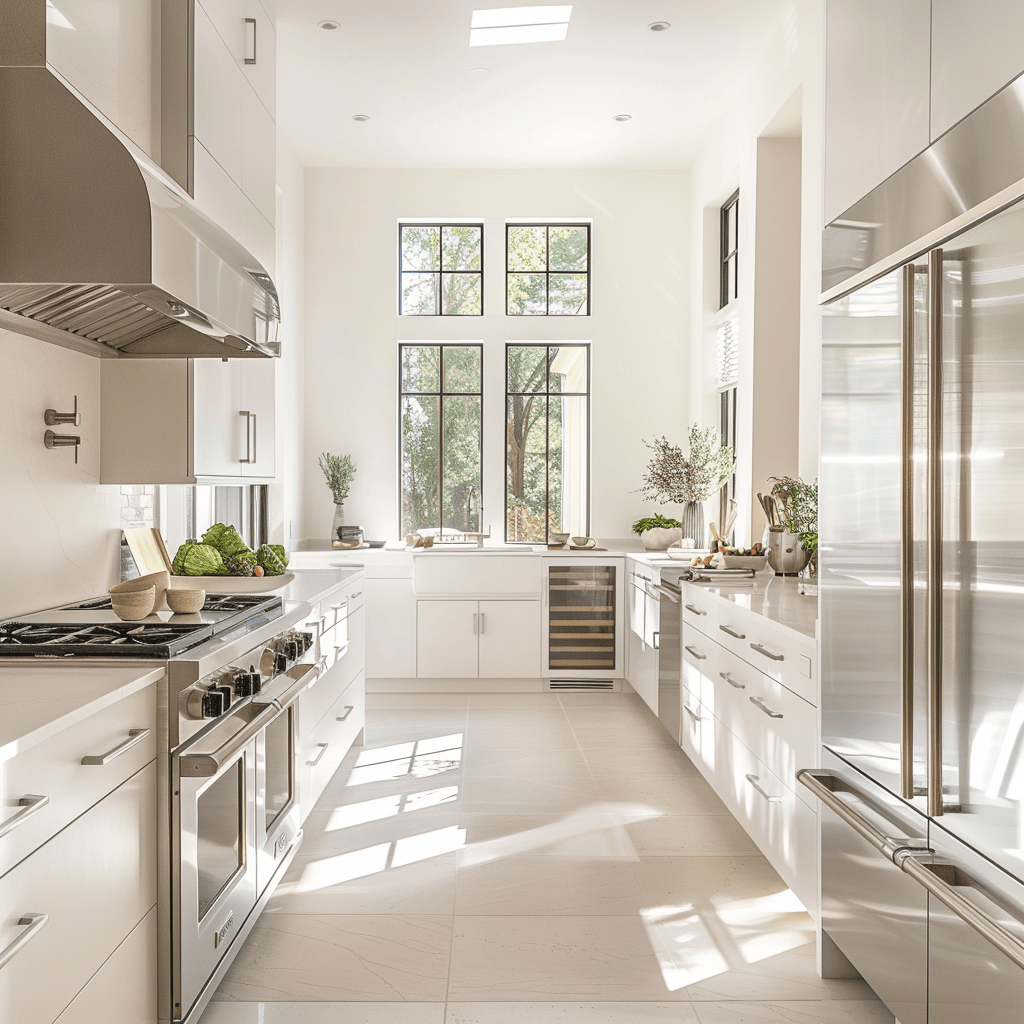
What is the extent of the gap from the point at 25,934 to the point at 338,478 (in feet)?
15.5

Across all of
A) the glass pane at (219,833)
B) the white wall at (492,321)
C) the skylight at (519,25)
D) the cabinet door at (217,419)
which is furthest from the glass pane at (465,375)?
the glass pane at (219,833)

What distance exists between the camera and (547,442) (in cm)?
623

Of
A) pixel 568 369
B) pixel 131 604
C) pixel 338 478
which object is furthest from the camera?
pixel 568 369

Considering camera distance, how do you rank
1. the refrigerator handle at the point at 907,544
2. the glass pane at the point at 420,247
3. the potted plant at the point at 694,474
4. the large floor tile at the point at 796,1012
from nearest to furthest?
the refrigerator handle at the point at 907,544 → the large floor tile at the point at 796,1012 → the potted plant at the point at 694,474 → the glass pane at the point at 420,247

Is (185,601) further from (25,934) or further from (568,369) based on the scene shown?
(568,369)

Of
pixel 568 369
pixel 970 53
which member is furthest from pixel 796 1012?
pixel 568 369

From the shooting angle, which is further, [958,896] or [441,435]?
[441,435]

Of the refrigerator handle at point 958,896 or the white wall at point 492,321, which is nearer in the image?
the refrigerator handle at point 958,896

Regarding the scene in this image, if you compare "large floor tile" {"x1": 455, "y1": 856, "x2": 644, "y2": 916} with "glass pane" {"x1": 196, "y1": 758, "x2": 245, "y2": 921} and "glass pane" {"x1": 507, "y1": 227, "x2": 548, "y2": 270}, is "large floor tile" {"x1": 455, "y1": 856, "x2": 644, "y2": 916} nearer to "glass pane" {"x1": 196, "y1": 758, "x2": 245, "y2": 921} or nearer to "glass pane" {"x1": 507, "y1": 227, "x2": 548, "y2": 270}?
"glass pane" {"x1": 196, "y1": 758, "x2": 245, "y2": 921}

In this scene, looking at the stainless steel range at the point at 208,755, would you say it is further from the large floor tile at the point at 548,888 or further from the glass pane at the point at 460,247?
the glass pane at the point at 460,247

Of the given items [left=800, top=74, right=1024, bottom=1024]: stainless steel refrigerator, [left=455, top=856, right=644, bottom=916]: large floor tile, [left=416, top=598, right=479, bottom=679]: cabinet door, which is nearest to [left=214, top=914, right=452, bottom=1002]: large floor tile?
[left=455, top=856, right=644, bottom=916]: large floor tile

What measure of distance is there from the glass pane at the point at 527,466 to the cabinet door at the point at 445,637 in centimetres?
92

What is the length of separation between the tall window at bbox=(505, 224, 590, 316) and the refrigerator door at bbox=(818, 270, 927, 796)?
163 inches

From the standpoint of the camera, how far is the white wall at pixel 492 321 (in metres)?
6.07
